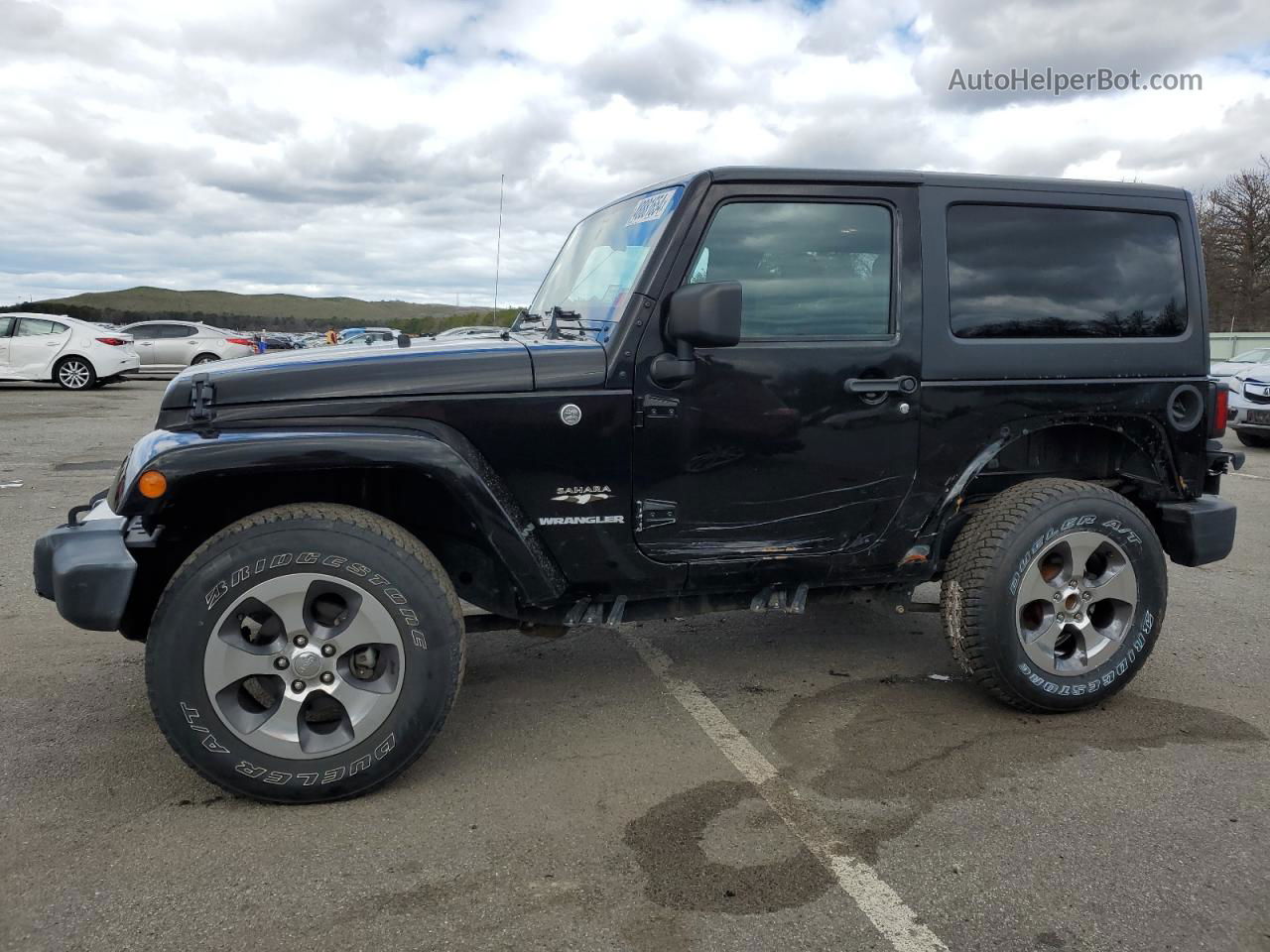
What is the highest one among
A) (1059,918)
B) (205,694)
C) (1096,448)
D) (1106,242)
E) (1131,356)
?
(1106,242)

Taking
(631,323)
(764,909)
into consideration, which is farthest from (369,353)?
(764,909)

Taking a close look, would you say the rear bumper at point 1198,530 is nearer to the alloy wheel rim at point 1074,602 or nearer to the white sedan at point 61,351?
the alloy wheel rim at point 1074,602

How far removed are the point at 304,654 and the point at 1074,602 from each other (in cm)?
280

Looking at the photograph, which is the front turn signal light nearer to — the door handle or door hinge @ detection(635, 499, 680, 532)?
door hinge @ detection(635, 499, 680, 532)

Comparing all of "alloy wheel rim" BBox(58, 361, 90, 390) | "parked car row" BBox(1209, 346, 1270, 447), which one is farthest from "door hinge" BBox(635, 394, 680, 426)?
"alloy wheel rim" BBox(58, 361, 90, 390)

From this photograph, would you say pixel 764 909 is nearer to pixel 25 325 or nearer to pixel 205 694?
pixel 205 694

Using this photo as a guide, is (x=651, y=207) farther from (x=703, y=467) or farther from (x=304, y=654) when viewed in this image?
(x=304, y=654)

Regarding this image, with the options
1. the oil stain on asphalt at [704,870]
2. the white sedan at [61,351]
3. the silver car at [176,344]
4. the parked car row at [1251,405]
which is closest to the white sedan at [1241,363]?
the parked car row at [1251,405]

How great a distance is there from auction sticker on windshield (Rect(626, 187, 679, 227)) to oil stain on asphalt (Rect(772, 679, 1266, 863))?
196cm

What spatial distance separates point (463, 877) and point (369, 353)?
66.9 inches

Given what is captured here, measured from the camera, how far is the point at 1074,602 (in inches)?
145

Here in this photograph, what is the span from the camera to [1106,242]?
380 cm

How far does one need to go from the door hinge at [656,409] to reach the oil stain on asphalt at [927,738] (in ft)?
4.13

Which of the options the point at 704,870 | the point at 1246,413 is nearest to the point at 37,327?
the point at 704,870
